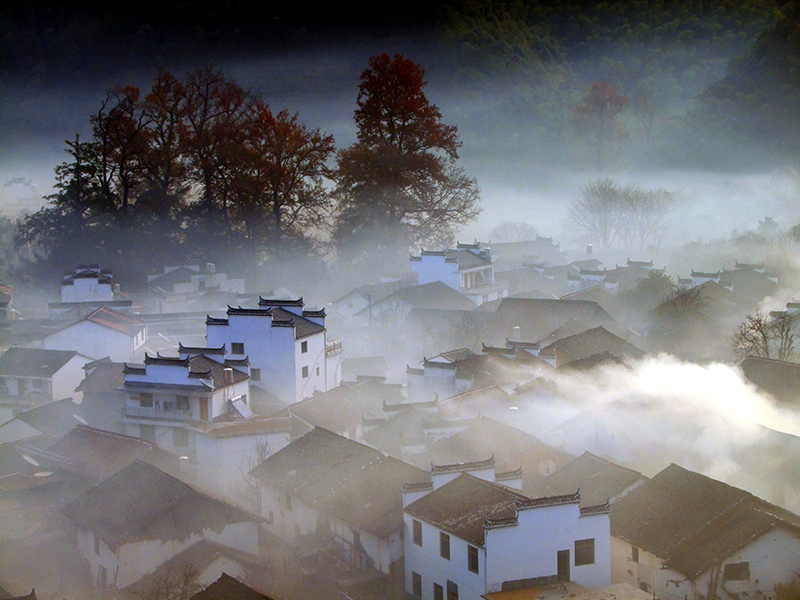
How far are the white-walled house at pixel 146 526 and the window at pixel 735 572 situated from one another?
16.9ft

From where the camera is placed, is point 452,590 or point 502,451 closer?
point 452,590

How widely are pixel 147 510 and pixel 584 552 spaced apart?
4.95 metres

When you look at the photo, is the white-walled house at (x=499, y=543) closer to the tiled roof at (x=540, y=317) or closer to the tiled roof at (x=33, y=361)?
the tiled roof at (x=540, y=317)

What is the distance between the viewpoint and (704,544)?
10.4m

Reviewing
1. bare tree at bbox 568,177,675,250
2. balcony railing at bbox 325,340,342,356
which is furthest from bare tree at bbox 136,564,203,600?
bare tree at bbox 568,177,675,250

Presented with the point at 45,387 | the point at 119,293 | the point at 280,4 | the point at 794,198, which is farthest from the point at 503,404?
the point at 280,4

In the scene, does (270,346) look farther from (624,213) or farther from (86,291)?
(624,213)

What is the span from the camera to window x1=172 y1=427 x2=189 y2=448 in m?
15.3

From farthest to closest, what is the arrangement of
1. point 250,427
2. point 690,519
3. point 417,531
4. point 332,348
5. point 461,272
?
1. point 461,272
2. point 332,348
3. point 250,427
4. point 690,519
5. point 417,531

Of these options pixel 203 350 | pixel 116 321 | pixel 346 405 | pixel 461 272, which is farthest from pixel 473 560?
pixel 461 272

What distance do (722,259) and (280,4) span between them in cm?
1858

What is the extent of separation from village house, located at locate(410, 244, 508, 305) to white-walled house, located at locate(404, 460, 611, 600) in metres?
15.0

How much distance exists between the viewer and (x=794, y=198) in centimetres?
3497

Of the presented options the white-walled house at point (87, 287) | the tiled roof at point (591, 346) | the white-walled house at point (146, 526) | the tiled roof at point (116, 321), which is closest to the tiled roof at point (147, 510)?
the white-walled house at point (146, 526)
